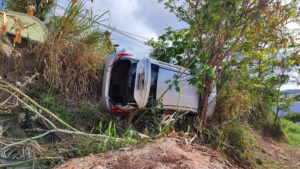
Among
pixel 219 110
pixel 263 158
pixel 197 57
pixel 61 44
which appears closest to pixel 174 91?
pixel 197 57

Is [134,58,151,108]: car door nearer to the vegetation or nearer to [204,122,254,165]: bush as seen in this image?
the vegetation

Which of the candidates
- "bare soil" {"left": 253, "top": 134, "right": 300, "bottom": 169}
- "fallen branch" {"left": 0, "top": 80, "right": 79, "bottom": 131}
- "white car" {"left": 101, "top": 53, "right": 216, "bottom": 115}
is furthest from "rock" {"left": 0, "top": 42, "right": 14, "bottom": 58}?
"bare soil" {"left": 253, "top": 134, "right": 300, "bottom": 169}

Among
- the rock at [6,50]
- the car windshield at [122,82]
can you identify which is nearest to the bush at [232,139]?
the car windshield at [122,82]

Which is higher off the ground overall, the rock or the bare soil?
the rock

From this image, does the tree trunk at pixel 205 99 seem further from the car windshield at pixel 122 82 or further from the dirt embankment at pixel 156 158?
the dirt embankment at pixel 156 158

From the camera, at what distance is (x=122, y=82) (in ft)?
21.1

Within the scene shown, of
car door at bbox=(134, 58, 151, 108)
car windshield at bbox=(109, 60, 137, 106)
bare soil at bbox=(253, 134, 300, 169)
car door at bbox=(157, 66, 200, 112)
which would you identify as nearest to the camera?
car door at bbox=(134, 58, 151, 108)

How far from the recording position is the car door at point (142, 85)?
236 inches

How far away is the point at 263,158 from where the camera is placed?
765 centimetres

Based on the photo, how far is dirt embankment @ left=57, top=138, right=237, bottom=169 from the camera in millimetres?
3205

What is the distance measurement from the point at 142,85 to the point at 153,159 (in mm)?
2787

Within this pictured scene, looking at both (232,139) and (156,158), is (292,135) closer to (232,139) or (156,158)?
(232,139)

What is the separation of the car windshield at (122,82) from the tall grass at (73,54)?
1.23 feet

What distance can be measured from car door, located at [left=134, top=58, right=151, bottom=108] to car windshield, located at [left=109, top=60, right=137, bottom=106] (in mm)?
Answer: 101
